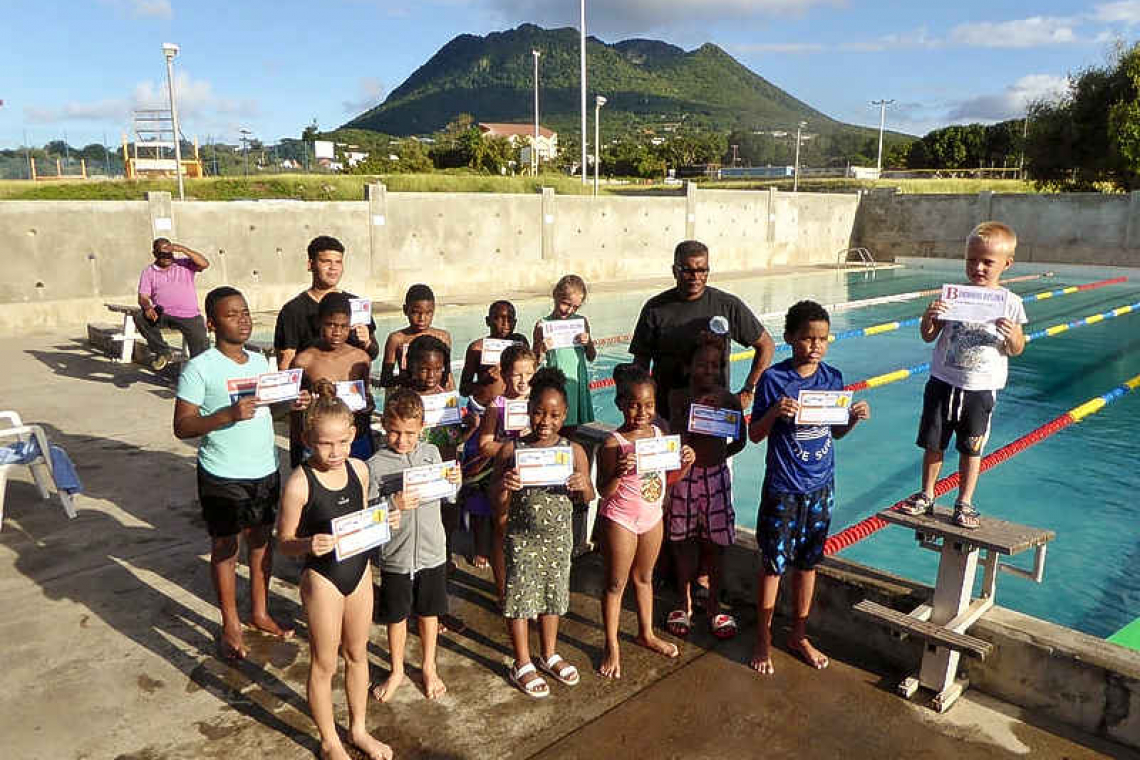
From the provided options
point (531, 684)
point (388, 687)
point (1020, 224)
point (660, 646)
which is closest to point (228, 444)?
point (388, 687)

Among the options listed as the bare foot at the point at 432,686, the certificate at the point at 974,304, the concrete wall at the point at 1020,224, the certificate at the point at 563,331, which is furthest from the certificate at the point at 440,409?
the concrete wall at the point at 1020,224

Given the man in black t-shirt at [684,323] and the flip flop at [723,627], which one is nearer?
the flip flop at [723,627]

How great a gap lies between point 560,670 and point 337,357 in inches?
81.0

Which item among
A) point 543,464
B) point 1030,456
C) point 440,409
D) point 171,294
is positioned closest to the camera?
point 543,464

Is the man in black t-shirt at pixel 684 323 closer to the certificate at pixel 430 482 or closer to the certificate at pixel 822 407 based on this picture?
the certificate at pixel 822 407

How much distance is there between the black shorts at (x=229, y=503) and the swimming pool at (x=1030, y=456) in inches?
215

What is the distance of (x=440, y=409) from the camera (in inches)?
150

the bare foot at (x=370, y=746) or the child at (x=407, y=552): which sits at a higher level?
the child at (x=407, y=552)

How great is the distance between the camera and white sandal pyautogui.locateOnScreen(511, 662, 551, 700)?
3434 millimetres

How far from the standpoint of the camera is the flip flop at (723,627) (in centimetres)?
391

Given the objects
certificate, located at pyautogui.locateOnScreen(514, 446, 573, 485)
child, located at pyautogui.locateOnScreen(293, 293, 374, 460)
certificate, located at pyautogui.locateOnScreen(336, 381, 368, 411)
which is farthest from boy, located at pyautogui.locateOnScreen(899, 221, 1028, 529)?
child, located at pyautogui.locateOnScreen(293, 293, 374, 460)

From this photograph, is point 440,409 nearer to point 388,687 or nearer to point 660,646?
point 388,687

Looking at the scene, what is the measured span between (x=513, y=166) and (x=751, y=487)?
5186 centimetres

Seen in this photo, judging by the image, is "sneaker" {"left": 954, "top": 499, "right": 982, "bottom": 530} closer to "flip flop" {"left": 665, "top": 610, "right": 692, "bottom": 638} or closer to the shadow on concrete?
"flip flop" {"left": 665, "top": 610, "right": 692, "bottom": 638}
